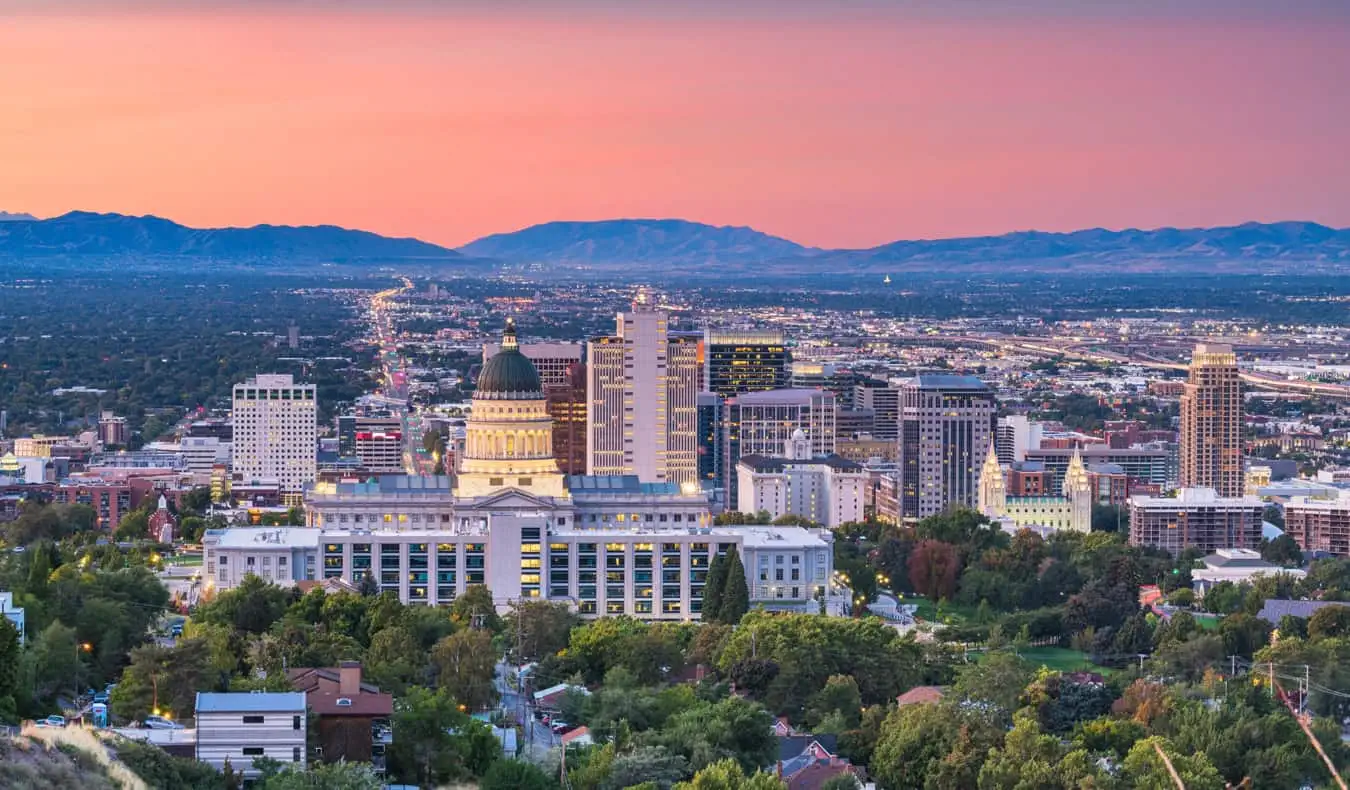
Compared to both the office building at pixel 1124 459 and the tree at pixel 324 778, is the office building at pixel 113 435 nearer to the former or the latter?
the office building at pixel 1124 459

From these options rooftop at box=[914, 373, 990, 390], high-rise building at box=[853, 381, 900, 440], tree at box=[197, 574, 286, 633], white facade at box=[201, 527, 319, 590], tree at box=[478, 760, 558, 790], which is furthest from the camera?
high-rise building at box=[853, 381, 900, 440]

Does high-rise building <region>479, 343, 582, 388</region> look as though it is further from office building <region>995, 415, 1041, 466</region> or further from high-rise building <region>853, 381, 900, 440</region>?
office building <region>995, 415, 1041, 466</region>

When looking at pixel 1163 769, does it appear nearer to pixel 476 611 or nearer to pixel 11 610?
pixel 11 610

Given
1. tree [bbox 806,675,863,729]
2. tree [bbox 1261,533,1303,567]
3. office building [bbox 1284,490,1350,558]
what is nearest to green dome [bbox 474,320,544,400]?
tree [bbox 1261,533,1303,567]

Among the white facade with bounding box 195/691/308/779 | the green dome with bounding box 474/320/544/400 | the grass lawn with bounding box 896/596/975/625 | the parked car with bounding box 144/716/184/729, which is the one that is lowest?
the grass lawn with bounding box 896/596/975/625

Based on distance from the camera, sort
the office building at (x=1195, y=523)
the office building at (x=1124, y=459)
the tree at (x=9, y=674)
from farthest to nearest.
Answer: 1. the office building at (x=1124, y=459)
2. the office building at (x=1195, y=523)
3. the tree at (x=9, y=674)

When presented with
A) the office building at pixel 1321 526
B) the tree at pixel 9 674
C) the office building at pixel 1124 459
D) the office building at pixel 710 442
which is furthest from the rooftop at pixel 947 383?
the tree at pixel 9 674
